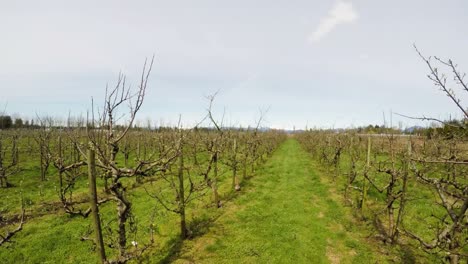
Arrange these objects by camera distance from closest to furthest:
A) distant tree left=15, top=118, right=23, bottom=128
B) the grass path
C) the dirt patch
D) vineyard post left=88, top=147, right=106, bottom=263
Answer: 1. vineyard post left=88, top=147, right=106, bottom=263
2. the dirt patch
3. the grass path
4. distant tree left=15, top=118, right=23, bottom=128

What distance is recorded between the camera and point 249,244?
7984 millimetres

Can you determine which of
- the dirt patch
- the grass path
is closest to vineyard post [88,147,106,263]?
the grass path

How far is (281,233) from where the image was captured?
8.70 meters

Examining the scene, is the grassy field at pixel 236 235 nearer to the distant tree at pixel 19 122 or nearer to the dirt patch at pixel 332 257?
the dirt patch at pixel 332 257

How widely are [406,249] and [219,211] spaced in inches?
247

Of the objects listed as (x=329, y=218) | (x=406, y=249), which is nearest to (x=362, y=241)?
(x=406, y=249)

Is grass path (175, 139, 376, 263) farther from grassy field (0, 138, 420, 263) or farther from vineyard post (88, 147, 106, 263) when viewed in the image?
vineyard post (88, 147, 106, 263)

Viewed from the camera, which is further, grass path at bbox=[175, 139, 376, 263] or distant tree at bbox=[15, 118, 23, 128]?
distant tree at bbox=[15, 118, 23, 128]

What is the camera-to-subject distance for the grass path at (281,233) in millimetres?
7309

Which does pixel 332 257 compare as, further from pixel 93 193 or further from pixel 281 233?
pixel 93 193

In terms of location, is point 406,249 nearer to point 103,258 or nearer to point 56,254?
point 103,258

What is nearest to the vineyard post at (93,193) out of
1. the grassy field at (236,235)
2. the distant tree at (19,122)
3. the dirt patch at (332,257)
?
the grassy field at (236,235)

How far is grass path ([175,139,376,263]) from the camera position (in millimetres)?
7309

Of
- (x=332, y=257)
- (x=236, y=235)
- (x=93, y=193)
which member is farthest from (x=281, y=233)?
(x=93, y=193)
